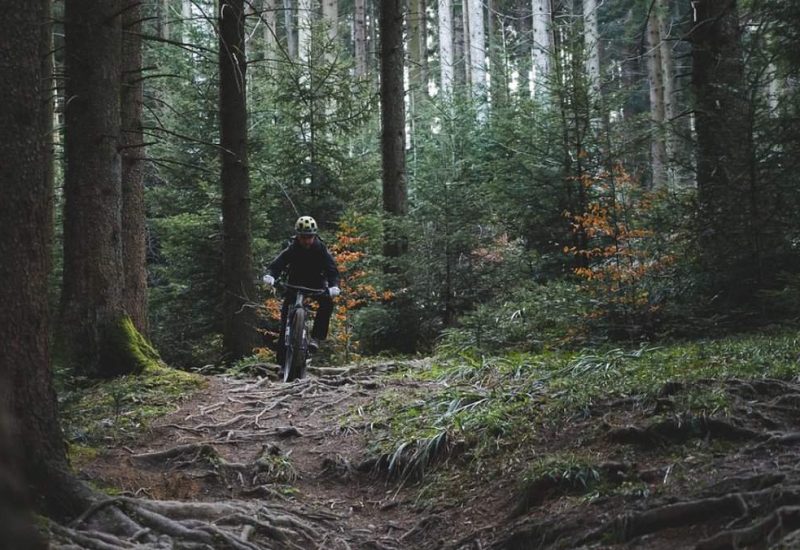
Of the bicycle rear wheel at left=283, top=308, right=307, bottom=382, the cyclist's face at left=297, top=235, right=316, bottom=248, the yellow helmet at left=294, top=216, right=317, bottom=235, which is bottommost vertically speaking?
the bicycle rear wheel at left=283, top=308, right=307, bottom=382

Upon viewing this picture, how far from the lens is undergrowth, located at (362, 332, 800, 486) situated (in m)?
5.67

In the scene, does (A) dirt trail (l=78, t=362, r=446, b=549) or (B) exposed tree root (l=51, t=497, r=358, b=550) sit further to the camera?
(A) dirt trail (l=78, t=362, r=446, b=549)

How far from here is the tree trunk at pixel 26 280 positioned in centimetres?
398

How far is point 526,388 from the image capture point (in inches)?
285

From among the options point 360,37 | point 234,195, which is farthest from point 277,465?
point 360,37

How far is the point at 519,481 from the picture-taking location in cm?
503

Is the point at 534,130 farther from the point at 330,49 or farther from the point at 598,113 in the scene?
the point at 330,49

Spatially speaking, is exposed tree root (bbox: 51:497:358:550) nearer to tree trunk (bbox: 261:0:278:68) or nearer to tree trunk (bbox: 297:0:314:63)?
tree trunk (bbox: 261:0:278:68)

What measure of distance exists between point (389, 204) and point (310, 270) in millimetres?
5362

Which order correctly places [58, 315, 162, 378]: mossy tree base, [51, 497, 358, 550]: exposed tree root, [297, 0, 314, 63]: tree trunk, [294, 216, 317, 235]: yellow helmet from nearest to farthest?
[51, 497, 358, 550]: exposed tree root → [58, 315, 162, 378]: mossy tree base → [294, 216, 317, 235]: yellow helmet → [297, 0, 314, 63]: tree trunk

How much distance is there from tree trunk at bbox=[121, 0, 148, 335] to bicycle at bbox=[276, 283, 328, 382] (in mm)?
2451

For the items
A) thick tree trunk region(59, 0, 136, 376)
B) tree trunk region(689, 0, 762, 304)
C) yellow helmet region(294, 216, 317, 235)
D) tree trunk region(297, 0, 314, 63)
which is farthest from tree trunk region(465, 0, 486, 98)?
thick tree trunk region(59, 0, 136, 376)

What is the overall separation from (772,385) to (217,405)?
5.99 m

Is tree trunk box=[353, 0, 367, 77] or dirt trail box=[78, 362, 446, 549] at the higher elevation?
tree trunk box=[353, 0, 367, 77]
